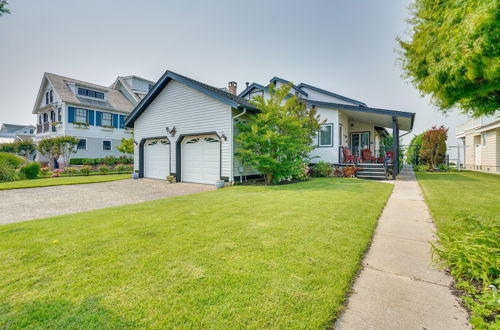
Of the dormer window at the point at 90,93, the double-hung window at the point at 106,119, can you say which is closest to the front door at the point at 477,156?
the double-hung window at the point at 106,119

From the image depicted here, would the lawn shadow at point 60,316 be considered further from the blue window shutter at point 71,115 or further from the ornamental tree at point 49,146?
the blue window shutter at point 71,115

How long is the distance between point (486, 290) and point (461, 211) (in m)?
3.78

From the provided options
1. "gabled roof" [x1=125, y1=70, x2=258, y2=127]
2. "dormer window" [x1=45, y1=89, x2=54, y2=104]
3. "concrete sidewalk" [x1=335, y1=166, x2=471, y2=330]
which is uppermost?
"dormer window" [x1=45, y1=89, x2=54, y2=104]

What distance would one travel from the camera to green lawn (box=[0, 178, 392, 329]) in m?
1.87

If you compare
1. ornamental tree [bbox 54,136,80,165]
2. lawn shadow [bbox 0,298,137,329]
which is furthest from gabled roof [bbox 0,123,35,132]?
lawn shadow [bbox 0,298,137,329]

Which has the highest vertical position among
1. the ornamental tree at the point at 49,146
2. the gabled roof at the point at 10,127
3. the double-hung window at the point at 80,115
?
the gabled roof at the point at 10,127

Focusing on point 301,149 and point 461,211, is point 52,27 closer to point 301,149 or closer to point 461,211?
point 301,149

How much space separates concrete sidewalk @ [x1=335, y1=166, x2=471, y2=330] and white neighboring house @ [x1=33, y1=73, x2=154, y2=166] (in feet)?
85.0

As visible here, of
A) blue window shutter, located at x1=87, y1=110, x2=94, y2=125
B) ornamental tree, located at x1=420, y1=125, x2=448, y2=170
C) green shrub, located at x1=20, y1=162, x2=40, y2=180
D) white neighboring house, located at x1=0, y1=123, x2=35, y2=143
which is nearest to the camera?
green shrub, located at x1=20, y1=162, x2=40, y2=180

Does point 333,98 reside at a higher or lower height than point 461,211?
higher

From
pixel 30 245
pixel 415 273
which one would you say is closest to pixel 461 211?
pixel 415 273

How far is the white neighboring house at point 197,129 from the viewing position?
1052 cm

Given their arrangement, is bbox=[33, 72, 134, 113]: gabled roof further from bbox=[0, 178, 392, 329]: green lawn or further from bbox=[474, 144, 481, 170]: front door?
bbox=[474, 144, 481, 170]: front door

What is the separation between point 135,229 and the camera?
4039 mm
